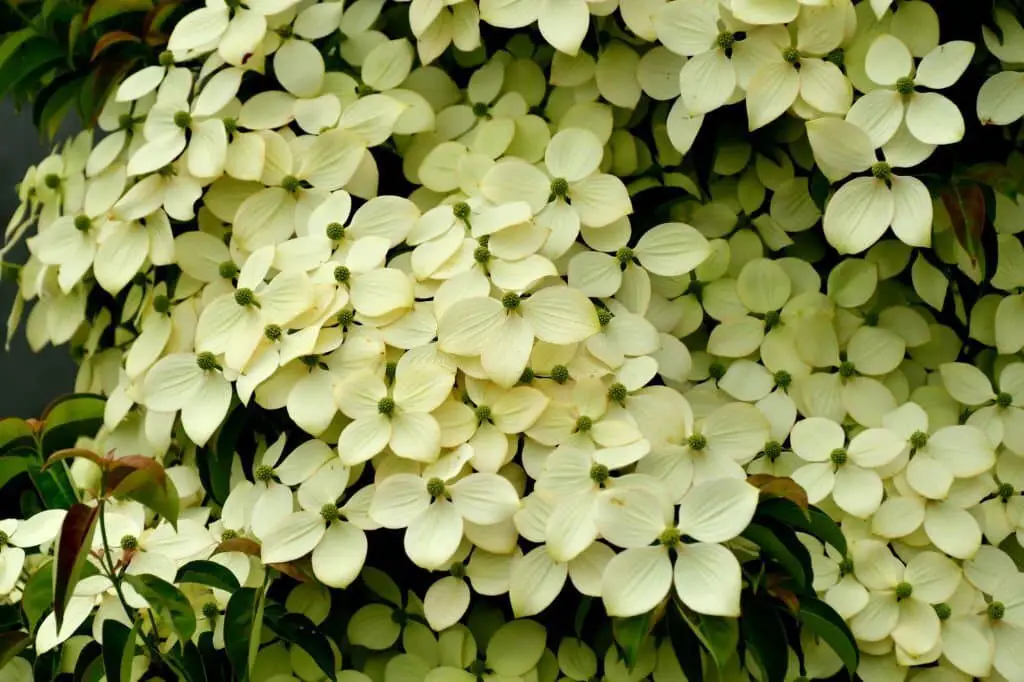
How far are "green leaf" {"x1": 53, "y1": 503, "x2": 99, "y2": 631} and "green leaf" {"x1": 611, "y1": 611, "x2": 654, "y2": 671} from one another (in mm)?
321

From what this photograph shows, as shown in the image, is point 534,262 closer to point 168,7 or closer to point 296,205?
point 296,205

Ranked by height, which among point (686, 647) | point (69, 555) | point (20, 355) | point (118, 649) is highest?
point (69, 555)

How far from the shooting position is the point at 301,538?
0.88 meters

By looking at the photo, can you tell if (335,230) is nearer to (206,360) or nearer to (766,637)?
(206,360)

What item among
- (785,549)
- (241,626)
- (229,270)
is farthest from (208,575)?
(785,549)

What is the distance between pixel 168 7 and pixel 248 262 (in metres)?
0.28

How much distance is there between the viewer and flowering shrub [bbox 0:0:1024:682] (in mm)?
860

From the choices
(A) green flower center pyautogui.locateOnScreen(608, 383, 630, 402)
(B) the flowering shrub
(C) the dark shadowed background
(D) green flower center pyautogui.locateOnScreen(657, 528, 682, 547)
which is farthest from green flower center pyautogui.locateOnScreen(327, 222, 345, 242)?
(C) the dark shadowed background

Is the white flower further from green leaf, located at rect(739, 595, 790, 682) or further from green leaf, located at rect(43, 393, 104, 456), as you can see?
green leaf, located at rect(43, 393, 104, 456)

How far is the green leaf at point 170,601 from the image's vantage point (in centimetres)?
79

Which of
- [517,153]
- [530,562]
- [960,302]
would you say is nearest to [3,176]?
[517,153]

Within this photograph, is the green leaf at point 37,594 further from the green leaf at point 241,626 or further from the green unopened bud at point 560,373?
the green unopened bud at point 560,373

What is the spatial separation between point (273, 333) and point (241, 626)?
0.21 m

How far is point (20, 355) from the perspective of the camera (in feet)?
5.03
